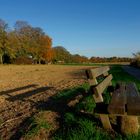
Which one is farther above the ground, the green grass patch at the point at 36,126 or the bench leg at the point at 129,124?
the bench leg at the point at 129,124

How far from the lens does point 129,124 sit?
4.68 m

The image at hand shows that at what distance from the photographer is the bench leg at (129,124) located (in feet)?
15.2

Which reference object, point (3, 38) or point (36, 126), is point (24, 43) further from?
point (36, 126)

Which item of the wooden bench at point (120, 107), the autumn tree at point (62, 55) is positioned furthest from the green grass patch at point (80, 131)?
the autumn tree at point (62, 55)

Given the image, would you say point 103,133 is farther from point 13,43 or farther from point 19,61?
point 19,61

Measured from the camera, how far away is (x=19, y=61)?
8606cm

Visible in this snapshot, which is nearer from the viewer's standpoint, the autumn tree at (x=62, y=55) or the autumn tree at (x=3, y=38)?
the autumn tree at (x=3, y=38)

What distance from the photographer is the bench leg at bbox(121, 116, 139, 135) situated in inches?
182

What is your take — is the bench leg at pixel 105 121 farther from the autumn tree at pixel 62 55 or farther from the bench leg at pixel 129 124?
the autumn tree at pixel 62 55

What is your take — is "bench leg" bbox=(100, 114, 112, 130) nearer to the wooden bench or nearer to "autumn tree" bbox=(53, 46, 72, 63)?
the wooden bench

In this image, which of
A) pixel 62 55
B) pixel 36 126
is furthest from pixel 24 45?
pixel 36 126

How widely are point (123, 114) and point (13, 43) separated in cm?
7236

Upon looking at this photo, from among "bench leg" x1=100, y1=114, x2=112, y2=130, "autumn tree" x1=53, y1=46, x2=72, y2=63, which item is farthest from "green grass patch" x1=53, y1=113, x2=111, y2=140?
"autumn tree" x1=53, y1=46, x2=72, y2=63

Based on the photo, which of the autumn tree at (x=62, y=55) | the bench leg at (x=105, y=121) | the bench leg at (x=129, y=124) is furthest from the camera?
the autumn tree at (x=62, y=55)
